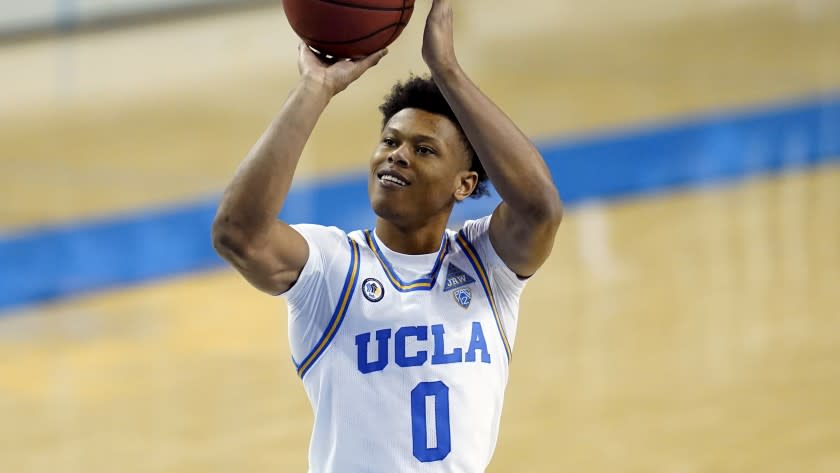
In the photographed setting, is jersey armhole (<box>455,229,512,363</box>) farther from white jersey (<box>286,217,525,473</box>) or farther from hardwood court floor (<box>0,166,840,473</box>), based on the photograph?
hardwood court floor (<box>0,166,840,473</box>)

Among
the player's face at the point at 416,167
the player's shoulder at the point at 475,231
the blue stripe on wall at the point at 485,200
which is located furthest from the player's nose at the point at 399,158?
the blue stripe on wall at the point at 485,200

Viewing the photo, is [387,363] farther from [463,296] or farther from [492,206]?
[492,206]

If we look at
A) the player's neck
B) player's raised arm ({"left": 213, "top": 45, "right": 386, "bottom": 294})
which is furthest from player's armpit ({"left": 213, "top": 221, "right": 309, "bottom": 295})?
the player's neck

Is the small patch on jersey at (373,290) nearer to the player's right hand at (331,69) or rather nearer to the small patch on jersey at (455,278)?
the small patch on jersey at (455,278)

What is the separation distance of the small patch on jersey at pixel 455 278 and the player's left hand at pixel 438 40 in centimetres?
48

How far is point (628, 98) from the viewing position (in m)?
10.4

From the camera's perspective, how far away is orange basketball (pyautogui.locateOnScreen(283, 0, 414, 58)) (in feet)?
8.94

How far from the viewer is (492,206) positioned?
787 centimetres

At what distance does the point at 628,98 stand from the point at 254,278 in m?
8.06

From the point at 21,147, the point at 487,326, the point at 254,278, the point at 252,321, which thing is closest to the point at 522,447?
the point at 252,321

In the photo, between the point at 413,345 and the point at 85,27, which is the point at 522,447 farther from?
the point at 85,27

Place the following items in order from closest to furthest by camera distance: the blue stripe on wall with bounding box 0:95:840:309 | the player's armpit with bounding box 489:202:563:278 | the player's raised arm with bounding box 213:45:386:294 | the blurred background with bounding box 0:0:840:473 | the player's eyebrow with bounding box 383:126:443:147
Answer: the player's raised arm with bounding box 213:45:386:294 < the player's armpit with bounding box 489:202:563:278 < the player's eyebrow with bounding box 383:126:443:147 < the blurred background with bounding box 0:0:840:473 < the blue stripe on wall with bounding box 0:95:840:309

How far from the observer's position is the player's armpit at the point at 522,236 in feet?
9.20

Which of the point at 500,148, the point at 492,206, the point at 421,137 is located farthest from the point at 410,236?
the point at 492,206
